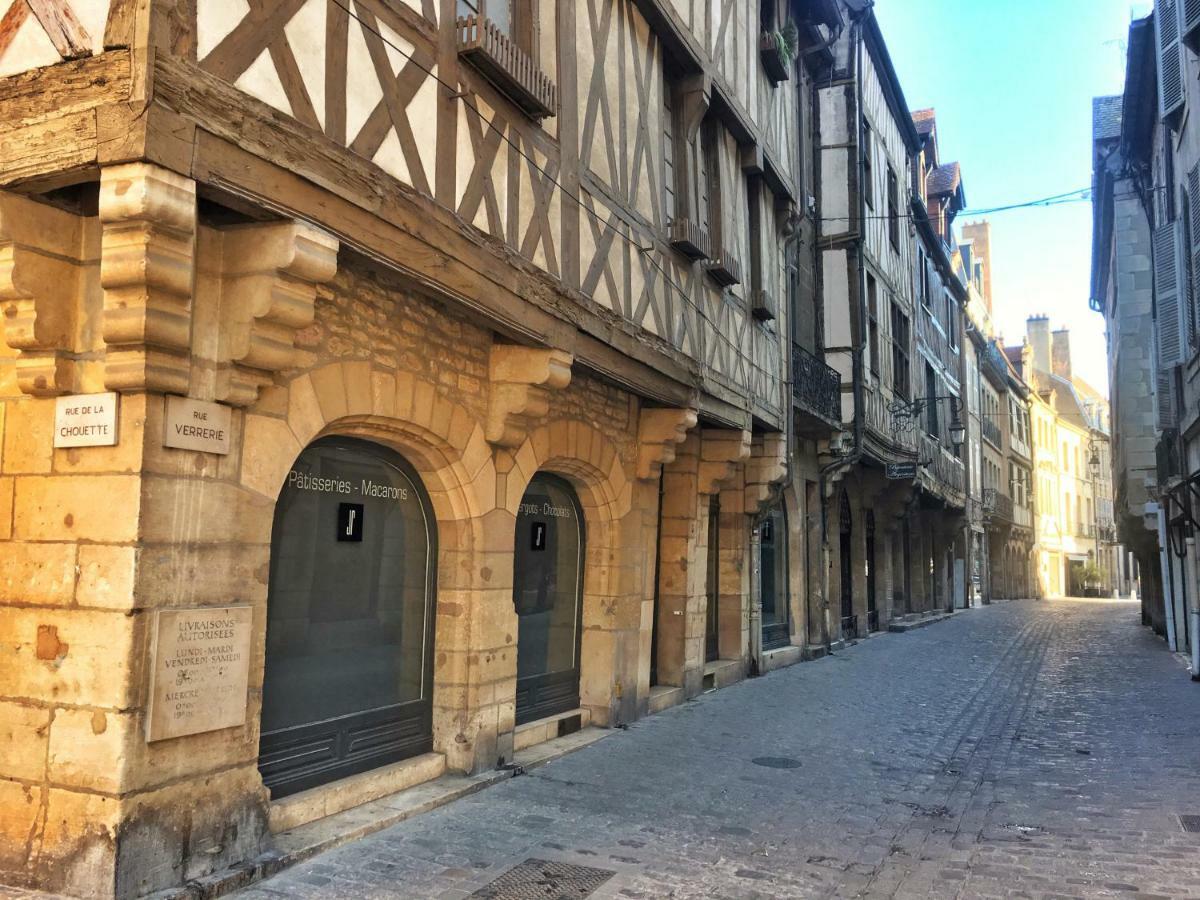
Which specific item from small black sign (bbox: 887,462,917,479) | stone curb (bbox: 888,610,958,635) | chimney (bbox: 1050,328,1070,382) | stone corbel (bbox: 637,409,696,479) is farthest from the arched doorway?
chimney (bbox: 1050,328,1070,382)

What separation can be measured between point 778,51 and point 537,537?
6.52m

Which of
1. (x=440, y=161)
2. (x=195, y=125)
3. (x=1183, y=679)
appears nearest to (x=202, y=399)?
(x=195, y=125)

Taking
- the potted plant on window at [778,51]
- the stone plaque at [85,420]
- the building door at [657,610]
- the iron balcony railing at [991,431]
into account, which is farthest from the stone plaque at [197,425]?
the iron balcony railing at [991,431]

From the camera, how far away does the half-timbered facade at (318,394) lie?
3.54 m

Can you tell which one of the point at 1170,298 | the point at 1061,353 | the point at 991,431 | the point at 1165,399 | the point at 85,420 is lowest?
the point at 85,420

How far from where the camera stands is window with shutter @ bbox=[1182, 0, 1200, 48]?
30.7ft

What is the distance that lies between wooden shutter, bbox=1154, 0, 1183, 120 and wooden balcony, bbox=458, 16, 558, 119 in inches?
354

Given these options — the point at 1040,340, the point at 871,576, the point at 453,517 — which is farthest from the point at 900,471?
the point at 1040,340

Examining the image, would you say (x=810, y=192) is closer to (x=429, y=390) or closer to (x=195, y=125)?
(x=429, y=390)

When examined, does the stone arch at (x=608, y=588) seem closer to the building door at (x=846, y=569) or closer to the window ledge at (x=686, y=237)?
the window ledge at (x=686, y=237)

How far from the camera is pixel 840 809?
18.2ft

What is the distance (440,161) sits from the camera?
4863 millimetres

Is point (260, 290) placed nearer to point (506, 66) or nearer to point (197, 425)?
point (197, 425)

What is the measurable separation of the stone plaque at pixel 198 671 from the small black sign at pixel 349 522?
1120mm
